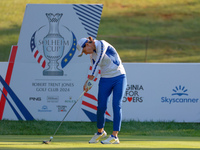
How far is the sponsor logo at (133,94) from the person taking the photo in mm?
10750

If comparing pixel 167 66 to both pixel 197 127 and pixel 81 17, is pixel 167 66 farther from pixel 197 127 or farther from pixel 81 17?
pixel 81 17

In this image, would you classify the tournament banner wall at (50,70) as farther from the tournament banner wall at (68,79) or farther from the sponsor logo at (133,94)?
the sponsor logo at (133,94)

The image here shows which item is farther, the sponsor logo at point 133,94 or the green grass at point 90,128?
the sponsor logo at point 133,94

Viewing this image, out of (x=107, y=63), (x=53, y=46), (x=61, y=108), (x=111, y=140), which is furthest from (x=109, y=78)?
(x=53, y=46)

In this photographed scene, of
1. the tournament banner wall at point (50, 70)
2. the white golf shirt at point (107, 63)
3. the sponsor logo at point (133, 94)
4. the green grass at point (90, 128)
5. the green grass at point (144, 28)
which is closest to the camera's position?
the white golf shirt at point (107, 63)

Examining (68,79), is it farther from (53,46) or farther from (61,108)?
(53,46)

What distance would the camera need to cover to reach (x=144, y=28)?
86.7ft

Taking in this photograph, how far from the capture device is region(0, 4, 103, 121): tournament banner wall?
1089 cm

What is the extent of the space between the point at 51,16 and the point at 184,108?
12.1 ft

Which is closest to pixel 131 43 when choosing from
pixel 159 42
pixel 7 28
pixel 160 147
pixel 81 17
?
pixel 159 42

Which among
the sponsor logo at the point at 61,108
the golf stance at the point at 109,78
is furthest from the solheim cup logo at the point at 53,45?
the golf stance at the point at 109,78

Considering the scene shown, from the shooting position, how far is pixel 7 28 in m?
24.0

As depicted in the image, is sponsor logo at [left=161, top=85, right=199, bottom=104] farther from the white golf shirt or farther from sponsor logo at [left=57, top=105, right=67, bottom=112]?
the white golf shirt

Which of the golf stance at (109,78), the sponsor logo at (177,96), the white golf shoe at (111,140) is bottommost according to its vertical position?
the white golf shoe at (111,140)
